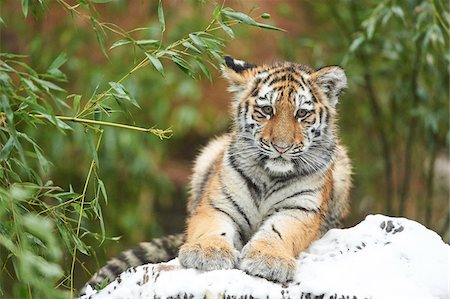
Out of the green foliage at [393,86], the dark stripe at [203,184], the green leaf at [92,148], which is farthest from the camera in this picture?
the green foliage at [393,86]

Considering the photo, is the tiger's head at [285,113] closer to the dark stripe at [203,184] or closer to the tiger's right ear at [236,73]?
the tiger's right ear at [236,73]

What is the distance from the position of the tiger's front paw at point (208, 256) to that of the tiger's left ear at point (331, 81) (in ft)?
3.09

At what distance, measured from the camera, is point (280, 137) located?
11.0 ft

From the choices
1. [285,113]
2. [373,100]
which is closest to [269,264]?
[285,113]

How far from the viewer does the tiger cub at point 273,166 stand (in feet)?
11.1

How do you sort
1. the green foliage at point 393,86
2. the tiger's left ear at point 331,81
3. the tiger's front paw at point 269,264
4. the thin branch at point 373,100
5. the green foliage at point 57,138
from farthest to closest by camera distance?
the thin branch at point 373,100 → the green foliage at point 393,86 → the tiger's left ear at point 331,81 → the tiger's front paw at point 269,264 → the green foliage at point 57,138

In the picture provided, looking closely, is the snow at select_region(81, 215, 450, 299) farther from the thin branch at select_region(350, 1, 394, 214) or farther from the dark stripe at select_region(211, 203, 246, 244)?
the thin branch at select_region(350, 1, 394, 214)

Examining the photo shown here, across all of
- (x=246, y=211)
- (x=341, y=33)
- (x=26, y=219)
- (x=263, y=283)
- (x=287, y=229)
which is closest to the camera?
(x=26, y=219)

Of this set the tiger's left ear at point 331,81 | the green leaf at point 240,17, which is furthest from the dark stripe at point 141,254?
the green leaf at point 240,17

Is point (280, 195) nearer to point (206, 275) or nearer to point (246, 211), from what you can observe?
point (246, 211)

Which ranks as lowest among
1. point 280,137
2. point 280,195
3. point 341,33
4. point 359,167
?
point 359,167

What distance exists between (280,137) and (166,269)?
0.74 metres

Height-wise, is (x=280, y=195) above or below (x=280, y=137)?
below

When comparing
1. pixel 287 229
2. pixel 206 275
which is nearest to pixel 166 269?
pixel 206 275
